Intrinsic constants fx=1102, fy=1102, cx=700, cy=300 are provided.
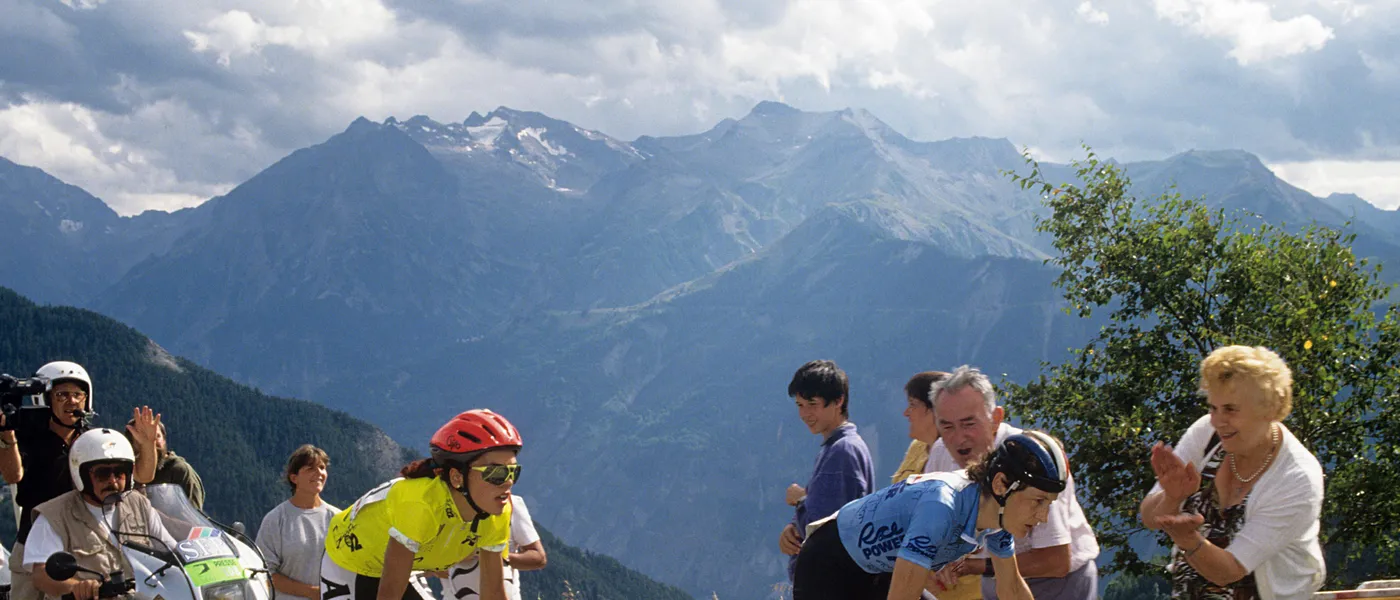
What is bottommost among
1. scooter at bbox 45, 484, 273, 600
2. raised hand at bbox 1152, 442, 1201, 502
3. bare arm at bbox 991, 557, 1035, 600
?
scooter at bbox 45, 484, 273, 600

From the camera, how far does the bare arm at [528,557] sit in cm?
738

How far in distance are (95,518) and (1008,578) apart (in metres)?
4.90

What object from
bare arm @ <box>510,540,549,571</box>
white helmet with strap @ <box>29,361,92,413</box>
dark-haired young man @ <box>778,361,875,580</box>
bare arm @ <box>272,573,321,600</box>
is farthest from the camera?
bare arm @ <box>272,573,321,600</box>

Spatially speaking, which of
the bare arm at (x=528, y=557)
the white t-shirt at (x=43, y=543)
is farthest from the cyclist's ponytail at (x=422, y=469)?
the bare arm at (x=528, y=557)

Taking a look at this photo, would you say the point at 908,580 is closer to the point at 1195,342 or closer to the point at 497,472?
the point at 497,472

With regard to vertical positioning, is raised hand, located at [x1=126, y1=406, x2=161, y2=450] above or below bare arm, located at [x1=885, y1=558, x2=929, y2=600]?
above

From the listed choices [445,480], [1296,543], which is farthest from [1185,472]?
[445,480]

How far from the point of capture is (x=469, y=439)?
5.04 meters

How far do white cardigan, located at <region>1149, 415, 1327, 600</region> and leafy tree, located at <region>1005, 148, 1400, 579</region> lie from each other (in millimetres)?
10243

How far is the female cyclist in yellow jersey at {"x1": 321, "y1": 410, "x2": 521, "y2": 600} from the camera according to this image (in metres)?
4.93

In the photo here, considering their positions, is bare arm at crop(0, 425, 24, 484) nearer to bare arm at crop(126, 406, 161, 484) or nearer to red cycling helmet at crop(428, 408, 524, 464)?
bare arm at crop(126, 406, 161, 484)

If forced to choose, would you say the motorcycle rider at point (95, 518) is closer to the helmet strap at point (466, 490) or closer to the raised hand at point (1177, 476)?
the helmet strap at point (466, 490)

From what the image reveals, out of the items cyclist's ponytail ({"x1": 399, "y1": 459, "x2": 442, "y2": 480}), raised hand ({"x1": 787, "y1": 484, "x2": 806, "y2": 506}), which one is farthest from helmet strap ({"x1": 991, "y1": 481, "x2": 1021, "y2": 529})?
Result: cyclist's ponytail ({"x1": 399, "y1": 459, "x2": 442, "y2": 480})

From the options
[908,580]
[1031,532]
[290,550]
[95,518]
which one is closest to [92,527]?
[95,518]
